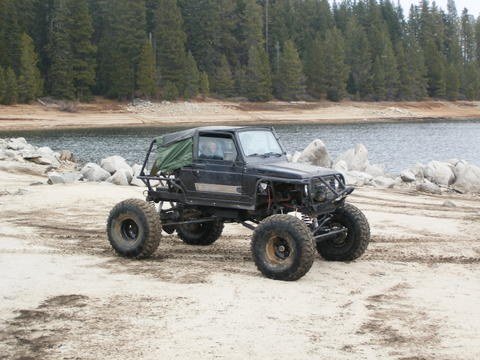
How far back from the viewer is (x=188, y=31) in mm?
104938

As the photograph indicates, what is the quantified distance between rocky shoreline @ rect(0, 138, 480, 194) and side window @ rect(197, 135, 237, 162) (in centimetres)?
985

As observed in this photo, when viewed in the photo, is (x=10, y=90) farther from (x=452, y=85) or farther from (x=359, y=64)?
(x=452, y=85)

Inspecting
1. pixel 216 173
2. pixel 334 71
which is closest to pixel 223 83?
pixel 334 71

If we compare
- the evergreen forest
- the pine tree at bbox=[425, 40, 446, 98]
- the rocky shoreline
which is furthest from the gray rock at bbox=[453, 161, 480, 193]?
the pine tree at bbox=[425, 40, 446, 98]

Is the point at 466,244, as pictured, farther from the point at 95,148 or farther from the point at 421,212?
the point at 95,148

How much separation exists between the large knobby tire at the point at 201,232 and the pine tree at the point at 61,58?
7118cm

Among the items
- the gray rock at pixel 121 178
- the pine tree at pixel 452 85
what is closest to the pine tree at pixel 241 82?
the pine tree at pixel 452 85

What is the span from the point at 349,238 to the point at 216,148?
2705 mm

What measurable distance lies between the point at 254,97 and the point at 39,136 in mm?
40928

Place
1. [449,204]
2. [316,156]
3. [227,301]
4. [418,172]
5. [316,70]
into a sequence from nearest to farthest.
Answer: [227,301] → [449,204] → [418,172] → [316,156] → [316,70]

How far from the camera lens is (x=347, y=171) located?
27766 millimetres

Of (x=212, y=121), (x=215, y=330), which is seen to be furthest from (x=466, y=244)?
(x=212, y=121)

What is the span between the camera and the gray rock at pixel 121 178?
74.7 ft

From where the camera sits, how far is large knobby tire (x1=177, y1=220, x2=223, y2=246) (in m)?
13.1
